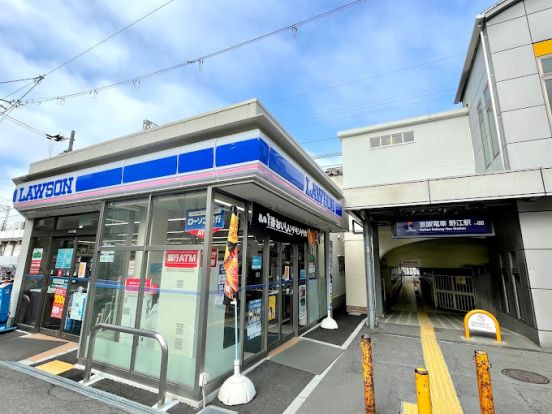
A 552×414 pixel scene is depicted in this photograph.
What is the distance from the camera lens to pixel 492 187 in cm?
627

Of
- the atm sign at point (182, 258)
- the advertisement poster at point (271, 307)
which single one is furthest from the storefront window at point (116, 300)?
the advertisement poster at point (271, 307)

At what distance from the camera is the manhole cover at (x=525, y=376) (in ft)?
14.5

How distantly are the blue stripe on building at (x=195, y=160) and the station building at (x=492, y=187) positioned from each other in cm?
477

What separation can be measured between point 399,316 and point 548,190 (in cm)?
596

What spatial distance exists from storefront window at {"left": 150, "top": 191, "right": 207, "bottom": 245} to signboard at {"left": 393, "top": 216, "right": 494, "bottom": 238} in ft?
19.2

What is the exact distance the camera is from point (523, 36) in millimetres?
7145

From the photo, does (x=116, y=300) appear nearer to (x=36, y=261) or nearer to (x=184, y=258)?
(x=184, y=258)

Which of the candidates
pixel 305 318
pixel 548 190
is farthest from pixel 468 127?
pixel 305 318

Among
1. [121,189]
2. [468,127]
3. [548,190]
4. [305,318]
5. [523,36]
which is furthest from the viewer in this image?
[468,127]

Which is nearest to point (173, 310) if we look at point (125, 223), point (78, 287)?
point (125, 223)

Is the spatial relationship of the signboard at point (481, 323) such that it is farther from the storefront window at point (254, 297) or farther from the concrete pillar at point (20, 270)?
the concrete pillar at point (20, 270)

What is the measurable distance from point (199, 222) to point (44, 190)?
5.09m

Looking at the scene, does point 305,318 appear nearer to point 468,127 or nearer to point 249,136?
point 249,136

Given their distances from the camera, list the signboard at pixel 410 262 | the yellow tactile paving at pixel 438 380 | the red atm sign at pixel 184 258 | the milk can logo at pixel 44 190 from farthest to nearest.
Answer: the signboard at pixel 410 262, the milk can logo at pixel 44 190, the red atm sign at pixel 184 258, the yellow tactile paving at pixel 438 380
